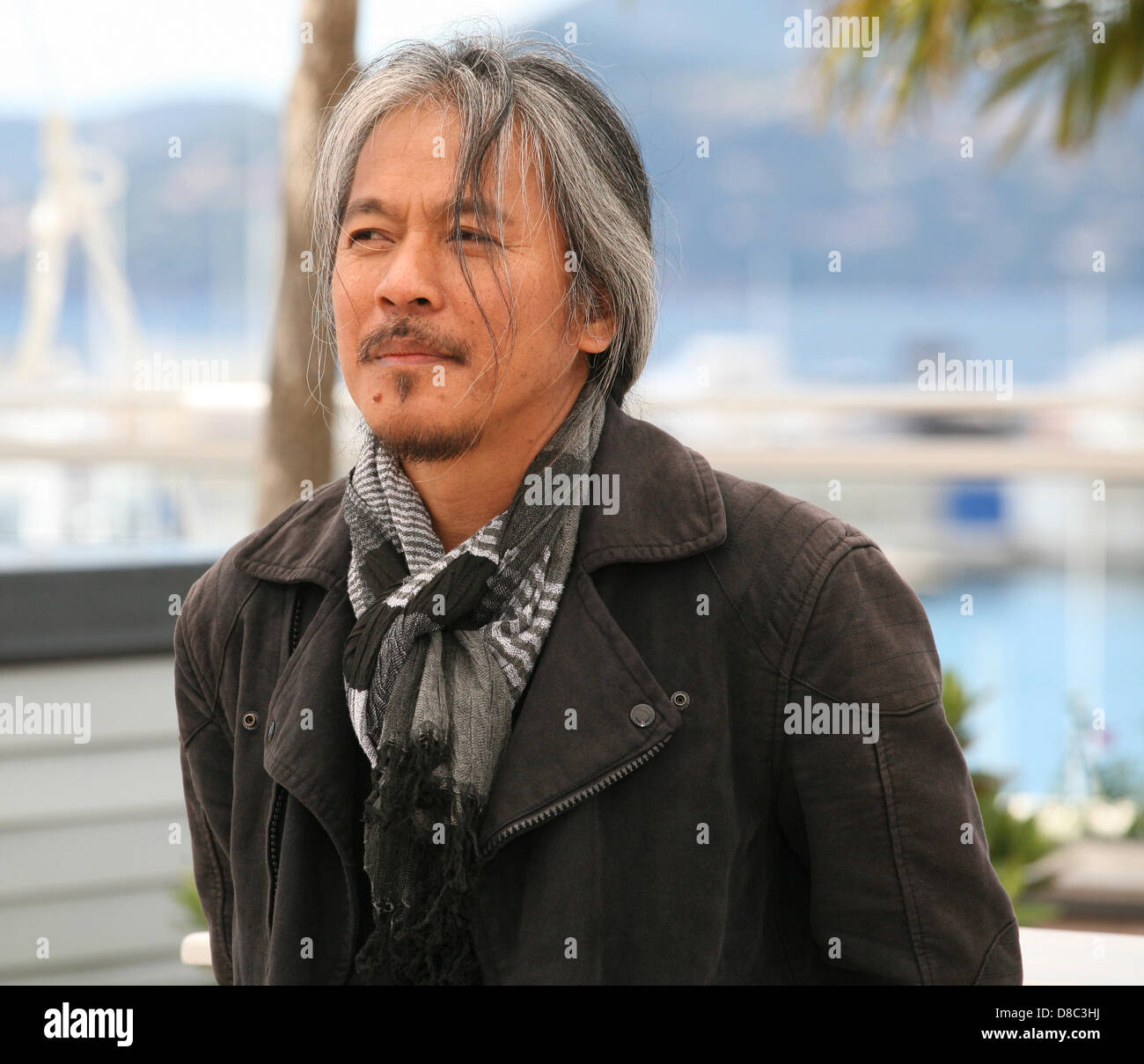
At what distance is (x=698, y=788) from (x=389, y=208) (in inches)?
26.3

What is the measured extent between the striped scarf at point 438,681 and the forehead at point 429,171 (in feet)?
0.82

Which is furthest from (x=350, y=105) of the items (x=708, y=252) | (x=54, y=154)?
(x=708, y=252)

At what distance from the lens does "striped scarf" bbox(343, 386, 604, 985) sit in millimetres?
1383

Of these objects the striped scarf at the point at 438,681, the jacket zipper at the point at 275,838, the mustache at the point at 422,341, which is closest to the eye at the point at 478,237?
the mustache at the point at 422,341

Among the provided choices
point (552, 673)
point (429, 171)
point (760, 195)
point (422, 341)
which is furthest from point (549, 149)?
point (760, 195)

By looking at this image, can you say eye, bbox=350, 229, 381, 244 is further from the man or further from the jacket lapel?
the jacket lapel

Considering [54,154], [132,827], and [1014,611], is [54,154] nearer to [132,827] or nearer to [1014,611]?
[132,827]

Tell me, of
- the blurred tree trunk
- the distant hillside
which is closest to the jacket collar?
the blurred tree trunk

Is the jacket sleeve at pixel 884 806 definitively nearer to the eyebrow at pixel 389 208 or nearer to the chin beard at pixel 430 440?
the chin beard at pixel 430 440

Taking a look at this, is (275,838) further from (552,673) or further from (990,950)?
(990,950)

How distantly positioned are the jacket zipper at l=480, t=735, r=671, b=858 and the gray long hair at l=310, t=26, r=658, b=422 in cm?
42

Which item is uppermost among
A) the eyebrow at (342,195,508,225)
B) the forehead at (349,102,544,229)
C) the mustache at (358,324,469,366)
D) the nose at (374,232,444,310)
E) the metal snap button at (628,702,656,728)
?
the forehead at (349,102,544,229)

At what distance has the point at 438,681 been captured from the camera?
1422 millimetres

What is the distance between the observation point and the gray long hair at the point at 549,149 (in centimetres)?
143
